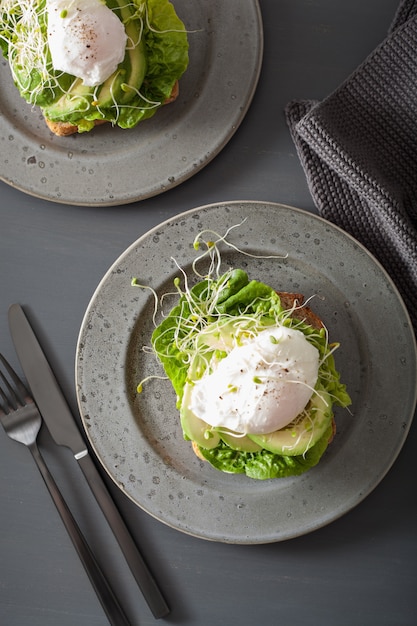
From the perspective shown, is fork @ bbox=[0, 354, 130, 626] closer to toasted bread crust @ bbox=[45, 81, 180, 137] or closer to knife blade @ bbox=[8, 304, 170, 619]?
knife blade @ bbox=[8, 304, 170, 619]

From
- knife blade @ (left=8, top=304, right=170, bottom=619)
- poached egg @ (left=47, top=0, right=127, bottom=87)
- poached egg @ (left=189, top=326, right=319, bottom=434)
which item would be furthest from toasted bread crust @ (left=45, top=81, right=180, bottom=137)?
poached egg @ (left=189, top=326, right=319, bottom=434)

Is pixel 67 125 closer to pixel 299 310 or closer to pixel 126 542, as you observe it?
pixel 299 310

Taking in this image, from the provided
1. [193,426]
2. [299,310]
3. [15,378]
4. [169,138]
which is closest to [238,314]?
[299,310]

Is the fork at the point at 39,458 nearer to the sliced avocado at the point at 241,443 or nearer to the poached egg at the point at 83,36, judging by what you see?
the sliced avocado at the point at 241,443

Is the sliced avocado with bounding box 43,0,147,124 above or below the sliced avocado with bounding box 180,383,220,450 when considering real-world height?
above

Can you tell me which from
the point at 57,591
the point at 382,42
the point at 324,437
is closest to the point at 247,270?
the point at 324,437

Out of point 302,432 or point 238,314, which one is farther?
point 238,314
